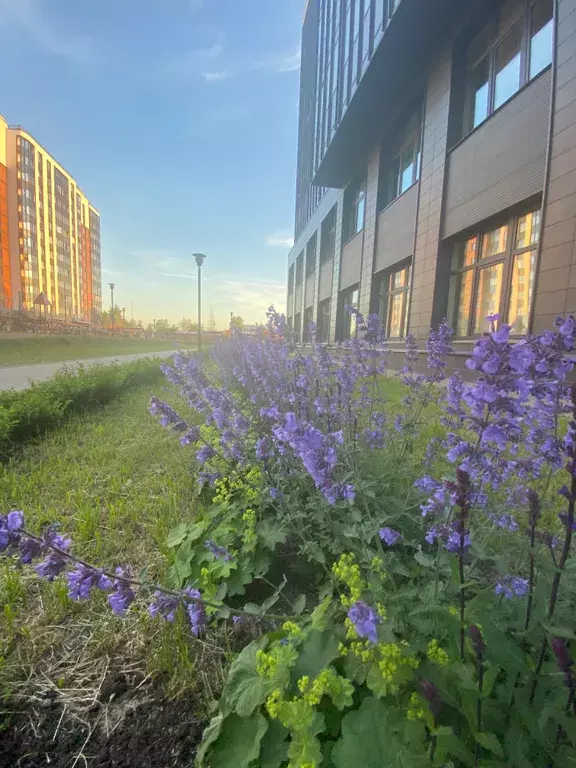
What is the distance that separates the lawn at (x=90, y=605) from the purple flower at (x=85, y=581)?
617 millimetres

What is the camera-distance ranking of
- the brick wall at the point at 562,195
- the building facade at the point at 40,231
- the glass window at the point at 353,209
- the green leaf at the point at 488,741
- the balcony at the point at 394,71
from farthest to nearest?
the building facade at the point at 40,231, the glass window at the point at 353,209, the balcony at the point at 394,71, the brick wall at the point at 562,195, the green leaf at the point at 488,741

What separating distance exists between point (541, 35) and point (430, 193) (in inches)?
126

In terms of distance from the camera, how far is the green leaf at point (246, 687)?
1.17m

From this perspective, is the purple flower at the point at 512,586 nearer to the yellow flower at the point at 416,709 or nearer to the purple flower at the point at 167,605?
the yellow flower at the point at 416,709

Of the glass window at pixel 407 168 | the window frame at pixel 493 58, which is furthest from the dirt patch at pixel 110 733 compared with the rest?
the glass window at pixel 407 168

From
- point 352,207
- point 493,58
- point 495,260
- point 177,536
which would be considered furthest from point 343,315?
point 177,536

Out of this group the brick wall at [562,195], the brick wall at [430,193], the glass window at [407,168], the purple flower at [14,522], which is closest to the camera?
the purple flower at [14,522]

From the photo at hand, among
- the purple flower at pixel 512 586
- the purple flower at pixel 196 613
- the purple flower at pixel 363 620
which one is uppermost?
the purple flower at pixel 363 620

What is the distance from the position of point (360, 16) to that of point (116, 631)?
16816mm

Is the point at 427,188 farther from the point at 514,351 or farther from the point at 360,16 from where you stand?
the point at 514,351

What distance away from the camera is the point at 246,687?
1.23 m

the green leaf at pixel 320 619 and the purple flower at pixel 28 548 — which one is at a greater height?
the purple flower at pixel 28 548

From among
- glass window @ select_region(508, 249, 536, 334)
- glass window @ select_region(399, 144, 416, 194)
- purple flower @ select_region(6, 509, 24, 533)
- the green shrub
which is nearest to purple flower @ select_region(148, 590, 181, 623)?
purple flower @ select_region(6, 509, 24, 533)

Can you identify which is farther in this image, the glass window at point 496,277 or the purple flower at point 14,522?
the glass window at point 496,277
